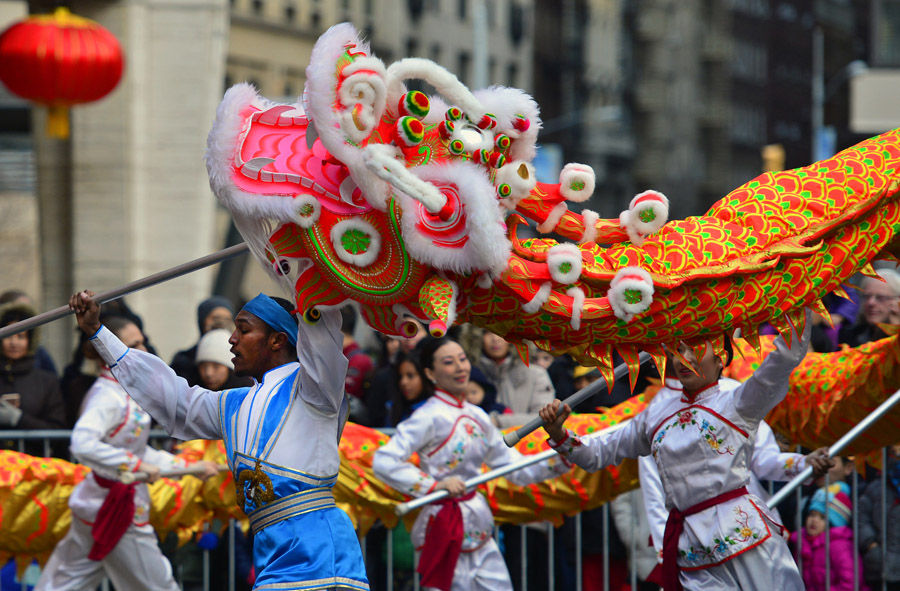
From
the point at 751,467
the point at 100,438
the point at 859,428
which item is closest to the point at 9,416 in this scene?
the point at 100,438

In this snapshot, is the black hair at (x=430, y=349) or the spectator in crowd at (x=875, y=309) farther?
the spectator in crowd at (x=875, y=309)

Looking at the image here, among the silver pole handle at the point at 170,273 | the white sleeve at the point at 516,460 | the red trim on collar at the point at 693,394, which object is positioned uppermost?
the silver pole handle at the point at 170,273

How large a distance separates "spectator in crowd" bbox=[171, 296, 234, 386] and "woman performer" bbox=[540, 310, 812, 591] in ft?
9.81

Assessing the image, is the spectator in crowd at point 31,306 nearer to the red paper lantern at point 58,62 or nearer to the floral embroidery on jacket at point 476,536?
the red paper lantern at point 58,62

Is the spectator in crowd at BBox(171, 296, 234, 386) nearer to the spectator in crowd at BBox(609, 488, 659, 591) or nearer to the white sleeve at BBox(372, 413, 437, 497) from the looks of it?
the white sleeve at BBox(372, 413, 437, 497)

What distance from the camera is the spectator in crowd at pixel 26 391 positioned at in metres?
7.68

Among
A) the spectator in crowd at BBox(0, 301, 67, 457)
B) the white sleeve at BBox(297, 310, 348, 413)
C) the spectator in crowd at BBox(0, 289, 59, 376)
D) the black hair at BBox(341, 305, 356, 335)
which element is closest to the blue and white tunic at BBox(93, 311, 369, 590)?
the white sleeve at BBox(297, 310, 348, 413)

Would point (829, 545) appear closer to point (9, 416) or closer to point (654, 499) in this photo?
point (654, 499)

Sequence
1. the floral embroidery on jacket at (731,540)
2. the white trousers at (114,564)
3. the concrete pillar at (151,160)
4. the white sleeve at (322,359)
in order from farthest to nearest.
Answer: the concrete pillar at (151,160), the white trousers at (114,564), the floral embroidery on jacket at (731,540), the white sleeve at (322,359)

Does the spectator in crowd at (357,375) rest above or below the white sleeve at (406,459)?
above

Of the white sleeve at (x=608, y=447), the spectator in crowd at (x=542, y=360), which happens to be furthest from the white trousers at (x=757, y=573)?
the spectator in crowd at (x=542, y=360)

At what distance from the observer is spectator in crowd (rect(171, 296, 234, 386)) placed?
318 inches

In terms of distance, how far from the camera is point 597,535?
300 inches

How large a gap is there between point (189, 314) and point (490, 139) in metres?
8.15
